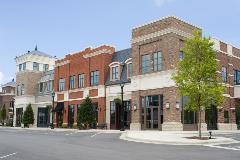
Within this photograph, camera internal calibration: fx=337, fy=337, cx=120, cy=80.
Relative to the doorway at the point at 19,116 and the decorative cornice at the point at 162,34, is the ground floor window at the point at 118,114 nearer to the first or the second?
the decorative cornice at the point at 162,34

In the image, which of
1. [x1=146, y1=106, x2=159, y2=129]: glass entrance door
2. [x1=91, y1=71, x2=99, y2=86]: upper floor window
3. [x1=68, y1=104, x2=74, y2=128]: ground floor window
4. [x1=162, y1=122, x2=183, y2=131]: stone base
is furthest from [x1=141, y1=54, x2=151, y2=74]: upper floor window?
[x1=68, y1=104, x2=74, y2=128]: ground floor window

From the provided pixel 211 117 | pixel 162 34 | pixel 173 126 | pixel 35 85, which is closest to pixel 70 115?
pixel 35 85

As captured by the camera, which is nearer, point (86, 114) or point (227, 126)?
point (227, 126)

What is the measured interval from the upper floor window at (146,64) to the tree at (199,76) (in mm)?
11347

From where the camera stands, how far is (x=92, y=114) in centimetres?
4241

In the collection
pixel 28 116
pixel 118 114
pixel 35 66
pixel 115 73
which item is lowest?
pixel 28 116

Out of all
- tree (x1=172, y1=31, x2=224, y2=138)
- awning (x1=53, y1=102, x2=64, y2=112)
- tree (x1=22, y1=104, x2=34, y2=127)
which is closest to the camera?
tree (x1=172, y1=31, x2=224, y2=138)

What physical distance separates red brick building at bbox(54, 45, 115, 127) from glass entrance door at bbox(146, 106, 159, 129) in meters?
8.58

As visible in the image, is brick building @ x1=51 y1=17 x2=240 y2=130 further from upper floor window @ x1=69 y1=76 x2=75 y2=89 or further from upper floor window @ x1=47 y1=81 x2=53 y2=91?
upper floor window @ x1=47 y1=81 x2=53 y2=91

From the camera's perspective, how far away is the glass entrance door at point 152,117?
35466 millimetres

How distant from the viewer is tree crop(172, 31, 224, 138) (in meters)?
24.4

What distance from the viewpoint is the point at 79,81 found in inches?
1912

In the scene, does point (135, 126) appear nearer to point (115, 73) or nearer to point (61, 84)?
point (115, 73)

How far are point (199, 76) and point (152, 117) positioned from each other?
39.5ft
